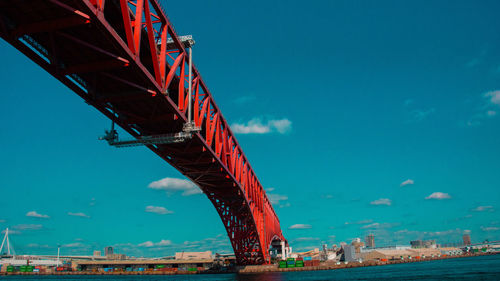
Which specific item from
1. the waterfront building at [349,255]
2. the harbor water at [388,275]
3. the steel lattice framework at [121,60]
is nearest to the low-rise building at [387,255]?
the waterfront building at [349,255]

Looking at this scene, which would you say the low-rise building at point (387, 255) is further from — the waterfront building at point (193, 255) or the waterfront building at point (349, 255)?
the waterfront building at point (193, 255)

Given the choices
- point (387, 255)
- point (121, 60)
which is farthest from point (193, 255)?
point (121, 60)

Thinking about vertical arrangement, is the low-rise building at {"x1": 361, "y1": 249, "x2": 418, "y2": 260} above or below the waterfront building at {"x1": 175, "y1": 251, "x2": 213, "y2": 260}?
below

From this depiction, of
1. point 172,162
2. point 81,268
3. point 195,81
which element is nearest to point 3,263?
point 81,268

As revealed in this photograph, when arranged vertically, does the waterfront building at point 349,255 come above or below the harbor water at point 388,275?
below

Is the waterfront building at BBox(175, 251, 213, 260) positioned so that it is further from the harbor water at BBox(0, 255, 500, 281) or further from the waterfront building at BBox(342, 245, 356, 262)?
the harbor water at BBox(0, 255, 500, 281)

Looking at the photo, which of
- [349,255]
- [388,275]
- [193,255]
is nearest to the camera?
[388,275]

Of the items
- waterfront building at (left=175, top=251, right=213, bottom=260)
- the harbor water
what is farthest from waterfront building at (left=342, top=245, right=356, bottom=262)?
waterfront building at (left=175, top=251, right=213, bottom=260)

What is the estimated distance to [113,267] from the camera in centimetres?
13575

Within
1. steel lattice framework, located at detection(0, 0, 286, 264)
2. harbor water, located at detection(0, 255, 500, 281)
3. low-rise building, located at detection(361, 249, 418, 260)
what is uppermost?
steel lattice framework, located at detection(0, 0, 286, 264)

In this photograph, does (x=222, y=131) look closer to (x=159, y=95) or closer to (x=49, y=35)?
(x=159, y=95)

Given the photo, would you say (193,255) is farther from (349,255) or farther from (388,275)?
(388,275)

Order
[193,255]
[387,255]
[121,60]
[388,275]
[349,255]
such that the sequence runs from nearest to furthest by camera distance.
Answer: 1. [121,60]
2. [388,275]
3. [349,255]
4. [387,255]
5. [193,255]

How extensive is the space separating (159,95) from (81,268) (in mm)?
136857
